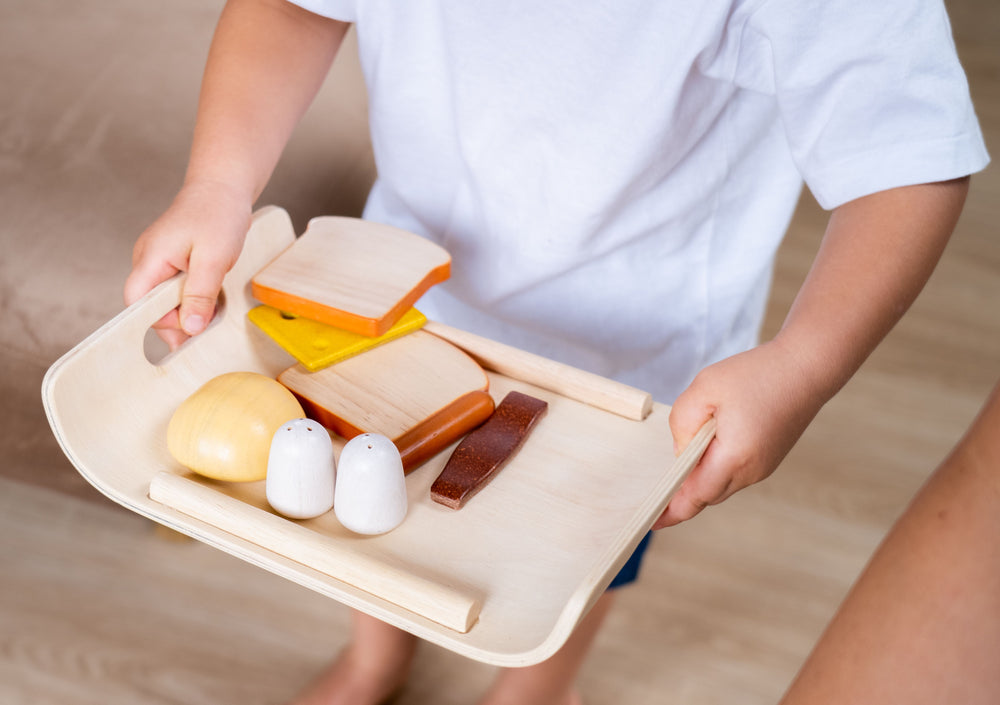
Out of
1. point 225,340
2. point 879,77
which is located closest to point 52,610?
point 225,340

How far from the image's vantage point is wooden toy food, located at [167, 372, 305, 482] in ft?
1.55

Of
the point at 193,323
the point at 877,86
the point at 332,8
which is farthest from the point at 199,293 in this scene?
the point at 877,86

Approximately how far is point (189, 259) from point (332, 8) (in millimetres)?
240

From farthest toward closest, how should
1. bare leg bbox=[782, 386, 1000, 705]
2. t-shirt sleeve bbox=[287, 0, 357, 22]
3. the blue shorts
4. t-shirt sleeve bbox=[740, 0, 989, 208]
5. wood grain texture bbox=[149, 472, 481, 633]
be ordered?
1. the blue shorts
2. t-shirt sleeve bbox=[287, 0, 357, 22]
3. t-shirt sleeve bbox=[740, 0, 989, 208]
4. wood grain texture bbox=[149, 472, 481, 633]
5. bare leg bbox=[782, 386, 1000, 705]

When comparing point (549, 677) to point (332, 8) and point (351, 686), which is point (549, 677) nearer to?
point (351, 686)

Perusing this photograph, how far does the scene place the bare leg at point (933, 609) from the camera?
0.91 feet

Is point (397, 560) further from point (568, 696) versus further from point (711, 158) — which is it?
point (568, 696)

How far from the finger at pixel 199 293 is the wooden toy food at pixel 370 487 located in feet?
0.48

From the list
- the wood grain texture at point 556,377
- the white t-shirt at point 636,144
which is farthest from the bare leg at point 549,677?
the wood grain texture at point 556,377

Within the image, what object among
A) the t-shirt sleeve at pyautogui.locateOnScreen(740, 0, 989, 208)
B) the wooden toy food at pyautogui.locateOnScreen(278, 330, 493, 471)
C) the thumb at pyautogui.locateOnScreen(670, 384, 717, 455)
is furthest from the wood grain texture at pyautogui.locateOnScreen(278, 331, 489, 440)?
the t-shirt sleeve at pyautogui.locateOnScreen(740, 0, 989, 208)

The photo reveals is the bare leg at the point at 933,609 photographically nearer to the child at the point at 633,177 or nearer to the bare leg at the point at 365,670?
the child at the point at 633,177

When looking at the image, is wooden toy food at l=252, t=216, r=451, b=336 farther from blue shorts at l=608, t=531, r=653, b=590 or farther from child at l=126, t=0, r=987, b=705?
blue shorts at l=608, t=531, r=653, b=590

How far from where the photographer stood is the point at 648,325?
2.45ft

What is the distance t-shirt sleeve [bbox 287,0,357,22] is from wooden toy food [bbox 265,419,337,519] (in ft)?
1.15
